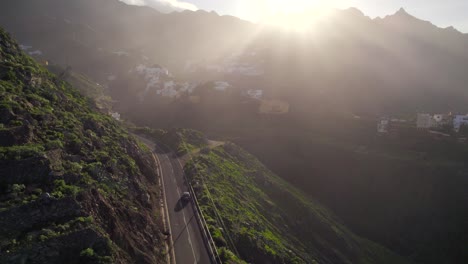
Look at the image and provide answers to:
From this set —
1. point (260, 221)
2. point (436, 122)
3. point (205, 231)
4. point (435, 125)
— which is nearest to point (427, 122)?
point (435, 125)

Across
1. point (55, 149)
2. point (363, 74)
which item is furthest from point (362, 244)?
point (363, 74)

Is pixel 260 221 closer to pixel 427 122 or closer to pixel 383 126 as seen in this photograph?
pixel 383 126

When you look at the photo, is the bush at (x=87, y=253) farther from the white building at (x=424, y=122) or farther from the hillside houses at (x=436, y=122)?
the white building at (x=424, y=122)

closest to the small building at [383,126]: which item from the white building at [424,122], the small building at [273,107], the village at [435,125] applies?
the village at [435,125]

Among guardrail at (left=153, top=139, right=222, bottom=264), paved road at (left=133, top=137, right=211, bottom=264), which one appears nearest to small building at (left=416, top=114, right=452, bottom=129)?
paved road at (left=133, top=137, right=211, bottom=264)

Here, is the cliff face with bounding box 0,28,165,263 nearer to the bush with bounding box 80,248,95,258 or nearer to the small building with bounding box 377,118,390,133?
the bush with bounding box 80,248,95,258

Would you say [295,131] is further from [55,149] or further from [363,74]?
[55,149]

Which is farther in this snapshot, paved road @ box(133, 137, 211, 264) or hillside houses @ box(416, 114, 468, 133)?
hillside houses @ box(416, 114, 468, 133)
